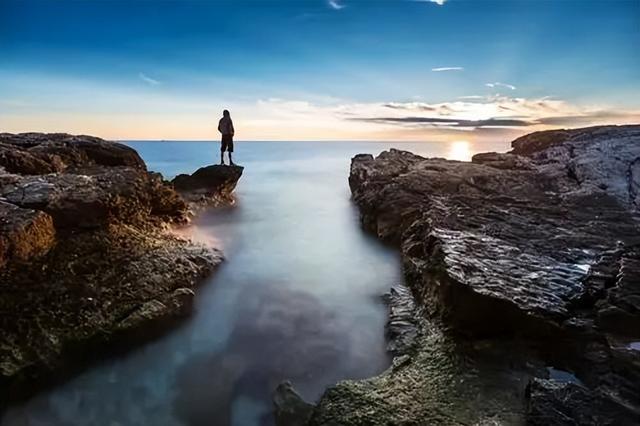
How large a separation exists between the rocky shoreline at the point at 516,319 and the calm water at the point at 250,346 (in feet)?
1.89

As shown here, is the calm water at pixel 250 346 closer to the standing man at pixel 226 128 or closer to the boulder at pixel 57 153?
the boulder at pixel 57 153

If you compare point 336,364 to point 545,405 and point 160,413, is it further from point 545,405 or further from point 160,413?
point 545,405

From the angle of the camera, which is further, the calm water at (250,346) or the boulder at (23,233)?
the boulder at (23,233)

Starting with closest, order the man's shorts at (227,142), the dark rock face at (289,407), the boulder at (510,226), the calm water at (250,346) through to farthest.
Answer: the dark rock face at (289,407) → the calm water at (250,346) → the boulder at (510,226) → the man's shorts at (227,142)

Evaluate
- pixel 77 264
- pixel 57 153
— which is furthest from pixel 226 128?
pixel 77 264

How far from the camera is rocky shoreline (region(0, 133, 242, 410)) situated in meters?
5.36

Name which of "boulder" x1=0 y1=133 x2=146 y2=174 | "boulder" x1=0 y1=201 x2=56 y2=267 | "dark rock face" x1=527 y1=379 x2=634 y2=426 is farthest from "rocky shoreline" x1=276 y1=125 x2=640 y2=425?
"boulder" x1=0 y1=133 x2=146 y2=174

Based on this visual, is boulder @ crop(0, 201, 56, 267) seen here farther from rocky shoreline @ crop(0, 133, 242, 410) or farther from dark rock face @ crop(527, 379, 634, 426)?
dark rock face @ crop(527, 379, 634, 426)

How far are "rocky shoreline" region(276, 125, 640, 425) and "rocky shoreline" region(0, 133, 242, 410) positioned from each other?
295cm

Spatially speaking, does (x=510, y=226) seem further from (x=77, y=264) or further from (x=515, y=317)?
(x=77, y=264)

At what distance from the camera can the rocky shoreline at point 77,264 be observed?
17.6ft

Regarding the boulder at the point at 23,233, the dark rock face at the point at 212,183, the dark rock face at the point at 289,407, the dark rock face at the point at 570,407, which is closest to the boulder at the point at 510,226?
the dark rock face at the point at 570,407

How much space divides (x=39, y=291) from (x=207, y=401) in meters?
3.23

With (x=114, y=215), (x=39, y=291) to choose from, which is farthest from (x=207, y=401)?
(x=114, y=215)
